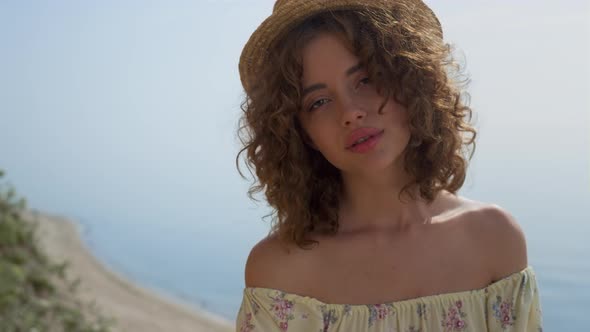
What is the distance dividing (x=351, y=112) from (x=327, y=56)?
15cm

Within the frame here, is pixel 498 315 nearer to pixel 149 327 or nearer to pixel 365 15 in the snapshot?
pixel 365 15

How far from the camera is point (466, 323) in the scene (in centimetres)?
170

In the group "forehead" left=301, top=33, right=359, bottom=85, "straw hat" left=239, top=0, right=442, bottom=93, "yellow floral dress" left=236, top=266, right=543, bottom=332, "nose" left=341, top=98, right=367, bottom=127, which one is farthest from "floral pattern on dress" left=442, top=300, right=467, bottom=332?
"straw hat" left=239, top=0, right=442, bottom=93

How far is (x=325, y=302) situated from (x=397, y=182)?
36 centimetres

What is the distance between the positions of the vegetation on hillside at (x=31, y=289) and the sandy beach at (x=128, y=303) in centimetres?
27

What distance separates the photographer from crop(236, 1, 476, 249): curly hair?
1729 millimetres

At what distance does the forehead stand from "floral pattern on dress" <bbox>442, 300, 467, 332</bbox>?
0.59 metres

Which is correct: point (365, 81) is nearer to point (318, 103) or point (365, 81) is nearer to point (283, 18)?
point (318, 103)

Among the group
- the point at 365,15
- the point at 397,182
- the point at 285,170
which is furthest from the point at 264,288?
the point at 365,15

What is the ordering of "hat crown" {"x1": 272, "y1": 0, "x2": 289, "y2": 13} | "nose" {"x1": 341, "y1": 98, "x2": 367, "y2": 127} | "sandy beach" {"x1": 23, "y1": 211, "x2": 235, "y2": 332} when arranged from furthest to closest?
"sandy beach" {"x1": 23, "y1": 211, "x2": 235, "y2": 332} → "hat crown" {"x1": 272, "y1": 0, "x2": 289, "y2": 13} → "nose" {"x1": 341, "y1": 98, "x2": 367, "y2": 127}

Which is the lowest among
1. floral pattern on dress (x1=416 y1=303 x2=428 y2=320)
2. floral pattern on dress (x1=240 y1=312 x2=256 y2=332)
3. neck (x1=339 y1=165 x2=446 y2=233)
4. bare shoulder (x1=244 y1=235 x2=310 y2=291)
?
floral pattern on dress (x1=416 y1=303 x2=428 y2=320)

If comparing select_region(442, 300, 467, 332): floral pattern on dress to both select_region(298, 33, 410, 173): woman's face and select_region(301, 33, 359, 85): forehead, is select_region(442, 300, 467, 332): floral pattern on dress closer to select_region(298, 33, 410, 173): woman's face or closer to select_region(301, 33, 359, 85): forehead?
select_region(298, 33, 410, 173): woman's face

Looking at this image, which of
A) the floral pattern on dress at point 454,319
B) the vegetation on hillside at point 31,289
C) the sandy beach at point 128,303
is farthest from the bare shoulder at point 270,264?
the sandy beach at point 128,303

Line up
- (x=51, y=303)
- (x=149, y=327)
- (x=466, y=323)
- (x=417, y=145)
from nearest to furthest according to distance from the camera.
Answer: (x=466, y=323)
(x=417, y=145)
(x=51, y=303)
(x=149, y=327)
